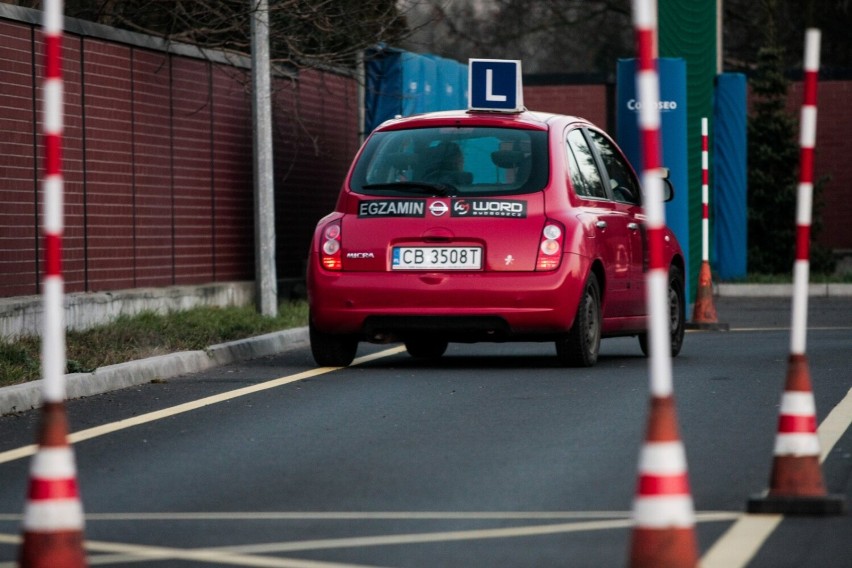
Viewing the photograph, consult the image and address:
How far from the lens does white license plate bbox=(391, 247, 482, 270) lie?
11977 millimetres

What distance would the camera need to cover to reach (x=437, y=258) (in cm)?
1203

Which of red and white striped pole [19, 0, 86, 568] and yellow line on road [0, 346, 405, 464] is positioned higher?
red and white striped pole [19, 0, 86, 568]

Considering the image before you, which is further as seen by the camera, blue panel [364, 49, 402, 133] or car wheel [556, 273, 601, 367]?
blue panel [364, 49, 402, 133]

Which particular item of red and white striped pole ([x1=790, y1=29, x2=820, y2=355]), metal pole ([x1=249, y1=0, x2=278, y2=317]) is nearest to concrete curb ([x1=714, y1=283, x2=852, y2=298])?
metal pole ([x1=249, y1=0, x2=278, y2=317])

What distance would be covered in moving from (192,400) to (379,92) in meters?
11.1

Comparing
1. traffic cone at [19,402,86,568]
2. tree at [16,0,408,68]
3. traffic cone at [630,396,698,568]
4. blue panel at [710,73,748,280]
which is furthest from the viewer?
blue panel at [710,73,748,280]

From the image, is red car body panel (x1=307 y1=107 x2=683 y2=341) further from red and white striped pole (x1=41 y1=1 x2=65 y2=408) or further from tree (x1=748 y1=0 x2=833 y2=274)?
tree (x1=748 y1=0 x2=833 y2=274)

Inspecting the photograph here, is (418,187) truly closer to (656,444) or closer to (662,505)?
(656,444)

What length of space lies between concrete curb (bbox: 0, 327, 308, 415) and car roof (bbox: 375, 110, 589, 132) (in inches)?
80.7

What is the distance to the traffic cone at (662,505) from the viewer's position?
5.04 m

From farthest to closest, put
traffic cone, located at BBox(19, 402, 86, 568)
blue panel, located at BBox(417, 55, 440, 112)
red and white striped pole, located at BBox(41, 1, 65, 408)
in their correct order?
blue panel, located at BBox(417, 55, 440, 112) → red and white striped pole, located at BBox(41, 1, 65, 408) → traffic cone, located at BBox(19, 402, 86, 568)

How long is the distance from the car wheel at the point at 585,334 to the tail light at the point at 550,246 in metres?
0.35

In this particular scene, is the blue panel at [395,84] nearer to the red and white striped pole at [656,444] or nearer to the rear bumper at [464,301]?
the rear bumper at [464,301]

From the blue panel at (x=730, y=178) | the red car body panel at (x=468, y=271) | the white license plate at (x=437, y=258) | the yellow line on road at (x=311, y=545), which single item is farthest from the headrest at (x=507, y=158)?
the blue panel at (x=730, y=178)
